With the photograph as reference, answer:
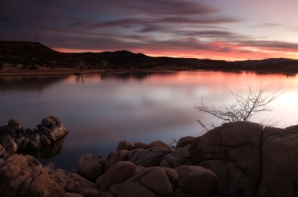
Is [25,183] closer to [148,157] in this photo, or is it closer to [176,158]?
[148,157]

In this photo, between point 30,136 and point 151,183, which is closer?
point 151,183

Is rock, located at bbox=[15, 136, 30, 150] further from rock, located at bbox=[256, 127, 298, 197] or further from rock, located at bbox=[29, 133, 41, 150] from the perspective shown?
rock, located at bbox=[256, 127, 298, 197]

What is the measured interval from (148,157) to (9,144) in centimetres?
884

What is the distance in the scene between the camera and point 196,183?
682 cm

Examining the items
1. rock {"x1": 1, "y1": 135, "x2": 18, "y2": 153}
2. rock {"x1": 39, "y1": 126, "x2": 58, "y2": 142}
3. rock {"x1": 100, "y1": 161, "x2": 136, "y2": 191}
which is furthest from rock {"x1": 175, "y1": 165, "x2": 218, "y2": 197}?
rock {"x1": 39, "y1": 126, "x2": 58, "y2": 142}

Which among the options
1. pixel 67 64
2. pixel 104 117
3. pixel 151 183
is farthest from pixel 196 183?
pixel 67 64

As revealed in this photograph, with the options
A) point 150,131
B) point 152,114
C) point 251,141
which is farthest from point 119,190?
point 152,114

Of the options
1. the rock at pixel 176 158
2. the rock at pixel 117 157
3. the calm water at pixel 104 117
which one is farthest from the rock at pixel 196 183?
the calm water at pixel 104 117

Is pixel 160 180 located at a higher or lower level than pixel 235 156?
lower

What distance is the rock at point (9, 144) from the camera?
581 inches

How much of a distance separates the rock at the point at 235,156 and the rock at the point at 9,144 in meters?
11.0

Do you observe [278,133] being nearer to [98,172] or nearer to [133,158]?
[133,158]

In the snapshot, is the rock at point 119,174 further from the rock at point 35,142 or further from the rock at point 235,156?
the rock at point 35,142

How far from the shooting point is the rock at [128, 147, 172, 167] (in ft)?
32.0
